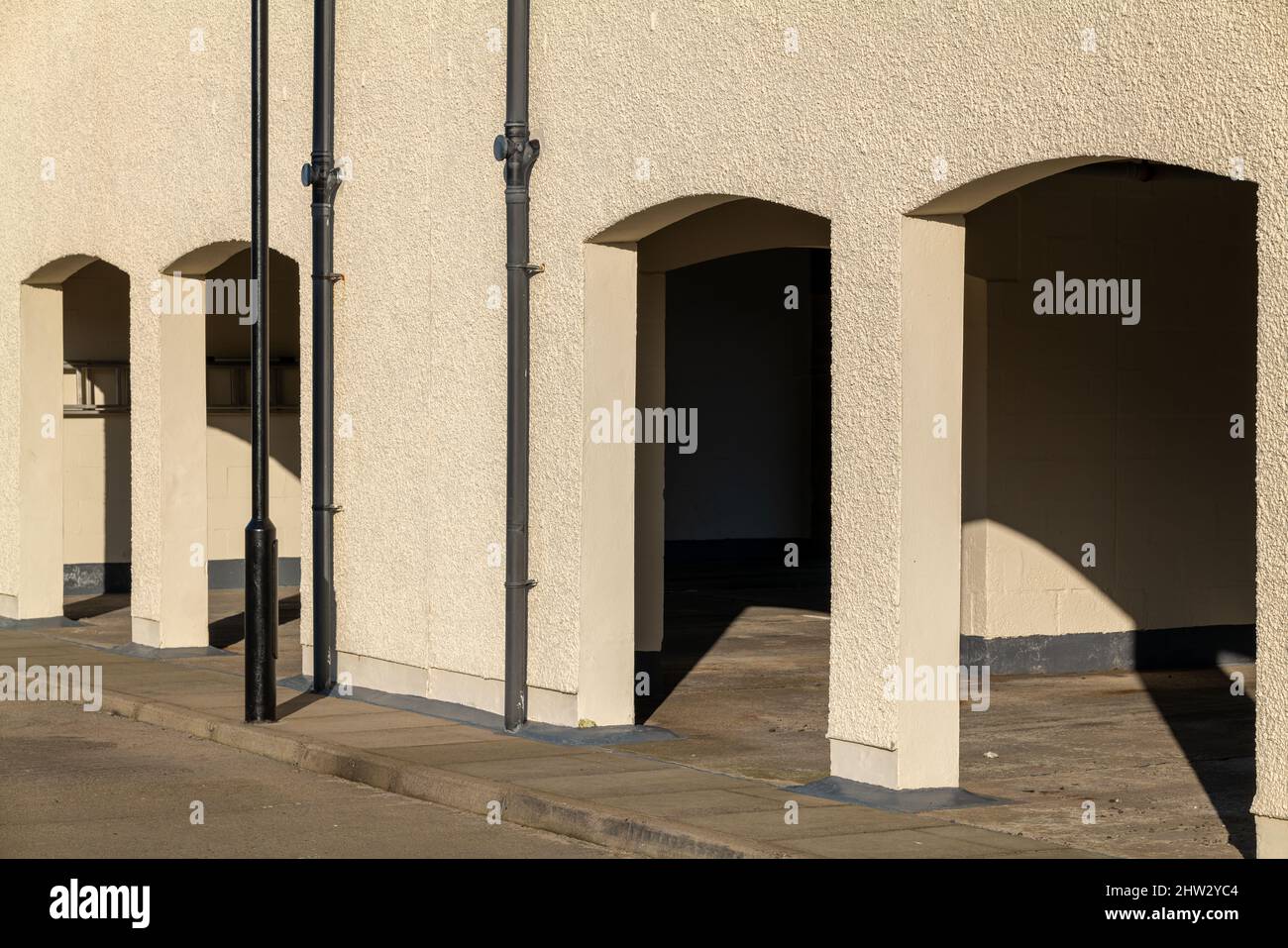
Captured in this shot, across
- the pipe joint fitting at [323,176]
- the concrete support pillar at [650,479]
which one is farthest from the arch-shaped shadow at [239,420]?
the pipe joint fitting at [323,176]

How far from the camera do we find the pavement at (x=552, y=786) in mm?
7996

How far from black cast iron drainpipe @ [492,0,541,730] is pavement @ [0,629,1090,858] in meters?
0.69

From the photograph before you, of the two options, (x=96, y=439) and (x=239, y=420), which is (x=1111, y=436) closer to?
(x=239, y=420)

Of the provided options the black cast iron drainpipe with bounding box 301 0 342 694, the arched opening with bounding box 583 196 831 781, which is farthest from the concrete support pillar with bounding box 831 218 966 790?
the black cast iron drainpipe with bounding box 301 0 342 694

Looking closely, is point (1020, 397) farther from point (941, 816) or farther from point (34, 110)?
point (34, 110)

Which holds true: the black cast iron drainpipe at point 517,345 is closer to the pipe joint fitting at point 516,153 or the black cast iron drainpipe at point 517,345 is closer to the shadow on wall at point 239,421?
the pipe joint fitting at point 516,153

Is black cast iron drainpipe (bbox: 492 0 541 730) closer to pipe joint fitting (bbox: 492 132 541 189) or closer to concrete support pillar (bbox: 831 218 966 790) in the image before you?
pipe joint fitting (bbox: 492 132 541 189)

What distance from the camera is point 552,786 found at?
30.8ft

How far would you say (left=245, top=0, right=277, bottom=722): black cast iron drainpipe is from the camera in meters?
11.7

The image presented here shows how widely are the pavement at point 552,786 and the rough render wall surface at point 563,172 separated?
0.71m

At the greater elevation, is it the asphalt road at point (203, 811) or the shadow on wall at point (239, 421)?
the shadow on wall at point (239, 421)

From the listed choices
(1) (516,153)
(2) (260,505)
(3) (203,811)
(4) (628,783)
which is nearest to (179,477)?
(2) (260,505)

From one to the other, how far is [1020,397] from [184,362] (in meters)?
7.13

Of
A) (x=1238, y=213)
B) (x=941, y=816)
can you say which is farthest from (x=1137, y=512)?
(x=941, y=816)
